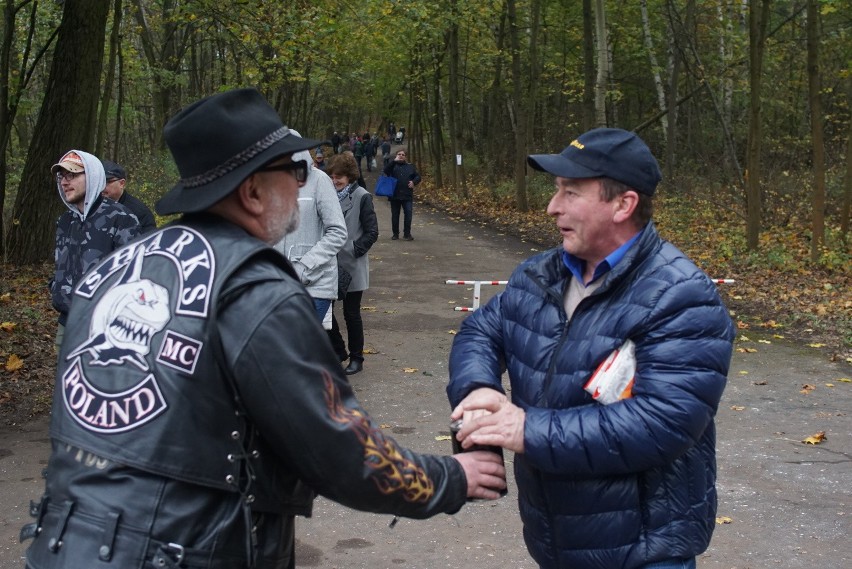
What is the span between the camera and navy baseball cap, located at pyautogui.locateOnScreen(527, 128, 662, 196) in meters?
2.93

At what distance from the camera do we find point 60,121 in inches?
556

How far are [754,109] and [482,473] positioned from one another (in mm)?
15100

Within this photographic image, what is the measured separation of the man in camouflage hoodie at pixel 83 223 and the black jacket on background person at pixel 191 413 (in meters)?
4.46

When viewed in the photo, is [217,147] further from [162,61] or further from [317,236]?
[162,61]

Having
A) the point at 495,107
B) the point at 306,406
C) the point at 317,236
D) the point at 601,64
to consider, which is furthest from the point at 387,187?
the point at 306,406

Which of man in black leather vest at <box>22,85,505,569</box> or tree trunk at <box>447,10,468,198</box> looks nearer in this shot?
man in black leather vest at <box>22,85,505,569</box>

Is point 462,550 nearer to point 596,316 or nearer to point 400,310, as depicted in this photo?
point 596,316

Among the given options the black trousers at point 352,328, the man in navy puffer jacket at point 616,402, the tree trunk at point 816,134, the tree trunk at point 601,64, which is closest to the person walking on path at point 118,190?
the black trousers at point 352,328

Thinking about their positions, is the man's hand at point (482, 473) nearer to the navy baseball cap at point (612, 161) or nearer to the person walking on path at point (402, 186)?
the navy baseball cap at point (612, 161)

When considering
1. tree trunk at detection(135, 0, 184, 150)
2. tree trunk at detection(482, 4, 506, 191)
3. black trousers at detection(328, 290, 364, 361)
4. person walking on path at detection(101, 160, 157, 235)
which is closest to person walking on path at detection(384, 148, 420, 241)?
tree trunk at detection(482, 4, 506, 191)

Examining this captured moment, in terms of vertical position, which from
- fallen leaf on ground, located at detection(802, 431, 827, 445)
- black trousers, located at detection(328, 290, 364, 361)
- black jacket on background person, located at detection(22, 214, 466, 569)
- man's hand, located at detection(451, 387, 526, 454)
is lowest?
fallen leaf on ground, located at detection(802, 431, 827, 445)

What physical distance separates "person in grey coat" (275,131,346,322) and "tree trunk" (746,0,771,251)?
1052 centimetres

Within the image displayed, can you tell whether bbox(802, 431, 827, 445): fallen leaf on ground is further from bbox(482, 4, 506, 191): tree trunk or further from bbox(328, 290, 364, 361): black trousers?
bbox(482, 4, 506, 191): tree trunk

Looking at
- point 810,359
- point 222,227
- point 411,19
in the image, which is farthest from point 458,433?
point 411,19
